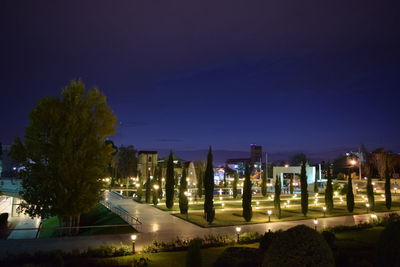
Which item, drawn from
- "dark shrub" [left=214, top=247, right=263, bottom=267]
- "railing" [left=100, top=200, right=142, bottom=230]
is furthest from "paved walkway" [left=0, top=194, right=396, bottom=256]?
"dark shrub" [left=214, top=247, right=263, bottom=267]

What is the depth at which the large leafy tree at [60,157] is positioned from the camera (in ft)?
53.3

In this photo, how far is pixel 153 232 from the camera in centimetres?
1830

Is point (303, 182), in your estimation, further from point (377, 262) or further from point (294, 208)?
point (377, 262)

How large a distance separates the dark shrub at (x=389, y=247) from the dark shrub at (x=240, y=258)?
491 centimetres

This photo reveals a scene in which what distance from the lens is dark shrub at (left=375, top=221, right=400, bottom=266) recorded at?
657 cm

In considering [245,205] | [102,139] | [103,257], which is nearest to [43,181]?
[102,139]

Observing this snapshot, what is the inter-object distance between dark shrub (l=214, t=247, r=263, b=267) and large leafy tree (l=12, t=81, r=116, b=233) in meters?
8.45

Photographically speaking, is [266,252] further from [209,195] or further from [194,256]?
[209,195]

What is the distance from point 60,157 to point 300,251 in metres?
13.8

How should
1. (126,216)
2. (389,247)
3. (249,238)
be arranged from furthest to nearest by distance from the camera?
(126,216), (249,238), (389,247)

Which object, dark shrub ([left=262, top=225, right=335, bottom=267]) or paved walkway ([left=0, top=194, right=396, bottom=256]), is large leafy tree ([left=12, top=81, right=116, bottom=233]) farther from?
dark shrub ([left=262, top=225, right=335, bottom=267])

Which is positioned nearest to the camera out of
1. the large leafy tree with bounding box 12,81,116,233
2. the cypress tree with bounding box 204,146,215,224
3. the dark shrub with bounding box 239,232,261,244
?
the dark shrub with bounding box 239,232,261,244

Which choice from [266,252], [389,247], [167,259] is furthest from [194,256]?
[389,247]

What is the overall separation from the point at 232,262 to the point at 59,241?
9164 millimetres
